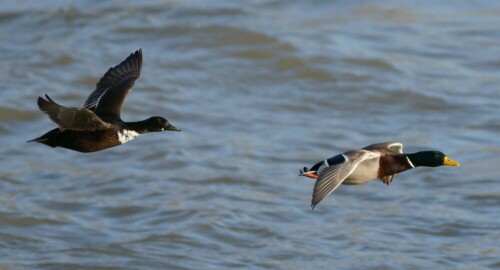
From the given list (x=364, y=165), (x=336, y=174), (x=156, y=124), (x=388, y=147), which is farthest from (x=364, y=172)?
(x=156, y=124)

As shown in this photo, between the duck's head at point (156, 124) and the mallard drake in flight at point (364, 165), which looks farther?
the duck's head at point (156, 124)

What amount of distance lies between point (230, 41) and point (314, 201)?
11461 millimetres

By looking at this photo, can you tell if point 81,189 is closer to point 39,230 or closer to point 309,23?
point 39,230

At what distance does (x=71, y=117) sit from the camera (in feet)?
29.4

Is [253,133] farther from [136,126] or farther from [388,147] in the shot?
[136,126]

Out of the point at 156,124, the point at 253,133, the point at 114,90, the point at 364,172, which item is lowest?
the point at 253,133

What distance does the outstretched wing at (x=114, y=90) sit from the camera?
10023 mm

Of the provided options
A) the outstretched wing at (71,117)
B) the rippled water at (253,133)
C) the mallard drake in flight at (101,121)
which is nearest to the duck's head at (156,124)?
the mallard drake in flight at (101,121)

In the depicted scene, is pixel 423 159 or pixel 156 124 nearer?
pixel 423 159

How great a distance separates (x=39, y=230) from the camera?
13.7 meters

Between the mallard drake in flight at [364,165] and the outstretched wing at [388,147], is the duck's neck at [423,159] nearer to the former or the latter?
the mallard drake in flight at [364,165]

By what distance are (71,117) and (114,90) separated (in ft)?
4.59

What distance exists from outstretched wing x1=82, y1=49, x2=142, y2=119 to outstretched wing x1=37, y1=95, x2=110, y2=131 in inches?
24.6

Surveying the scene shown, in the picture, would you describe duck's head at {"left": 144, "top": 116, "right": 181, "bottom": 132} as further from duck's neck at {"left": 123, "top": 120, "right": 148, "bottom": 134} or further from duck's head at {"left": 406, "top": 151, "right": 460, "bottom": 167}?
duck's head at {"left": 406, "top": 151, "right": 460, "bottom": 167}
